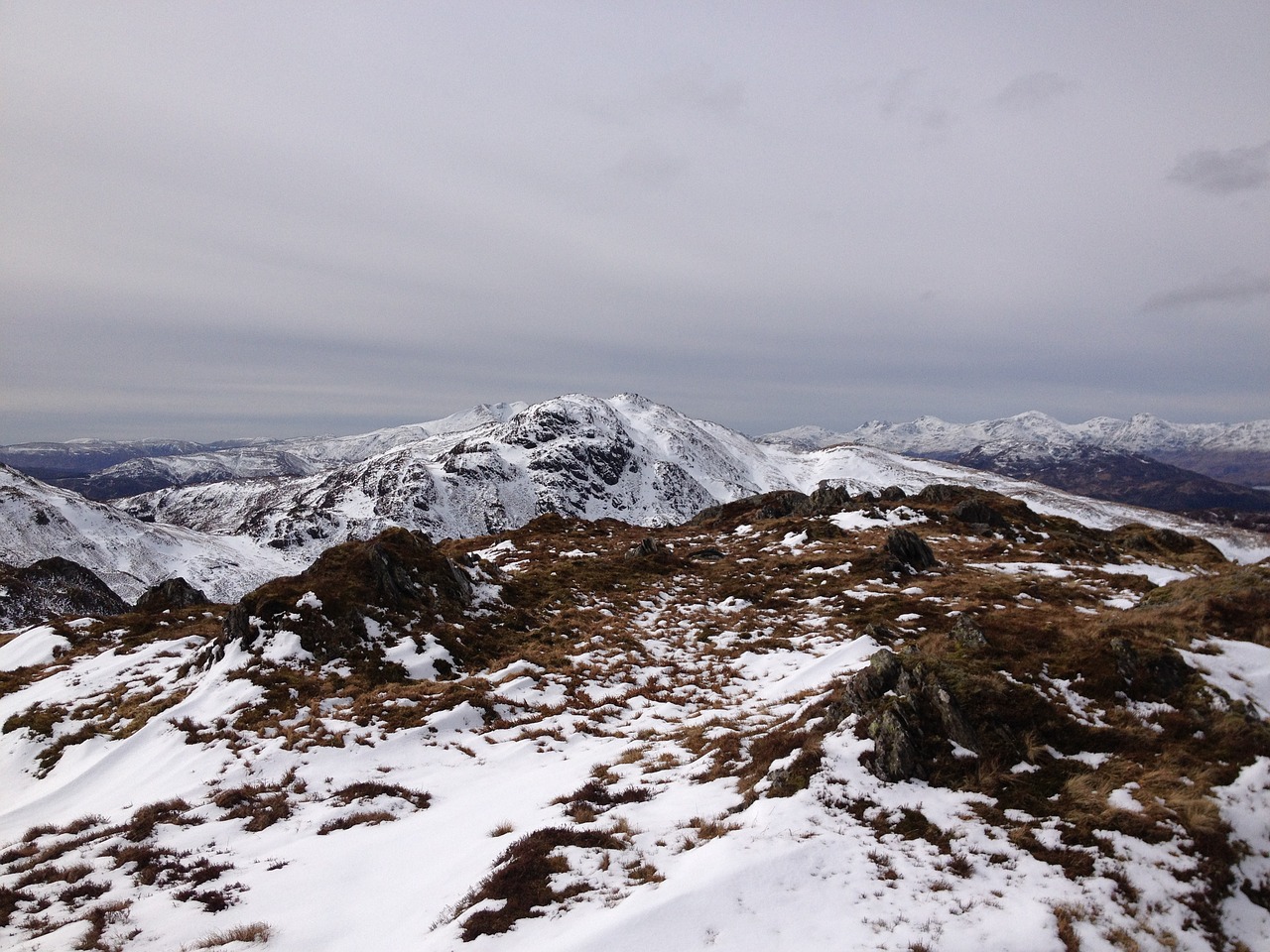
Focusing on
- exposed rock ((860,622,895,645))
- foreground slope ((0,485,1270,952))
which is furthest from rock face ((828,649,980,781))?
exposed rock ((860,622,895,645))

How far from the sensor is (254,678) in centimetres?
1905

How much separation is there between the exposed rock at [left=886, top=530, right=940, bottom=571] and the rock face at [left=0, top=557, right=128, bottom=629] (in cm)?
10516

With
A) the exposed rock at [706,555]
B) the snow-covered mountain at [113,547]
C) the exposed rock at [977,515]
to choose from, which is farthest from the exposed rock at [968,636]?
the snow-covered mountain at [113,547]

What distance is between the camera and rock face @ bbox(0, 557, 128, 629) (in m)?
80.8

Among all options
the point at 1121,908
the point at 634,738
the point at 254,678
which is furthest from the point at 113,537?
the point at 1121,908

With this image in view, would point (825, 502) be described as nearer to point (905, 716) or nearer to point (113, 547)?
point (905, 716)

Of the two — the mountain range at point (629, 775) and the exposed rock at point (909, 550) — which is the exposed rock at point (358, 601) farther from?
the exposed rock at point (909, 550)

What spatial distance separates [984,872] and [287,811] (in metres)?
14.6

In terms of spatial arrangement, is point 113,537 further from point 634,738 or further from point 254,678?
point 634,738

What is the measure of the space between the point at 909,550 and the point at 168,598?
47.5m

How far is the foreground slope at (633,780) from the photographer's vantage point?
27.2 feet

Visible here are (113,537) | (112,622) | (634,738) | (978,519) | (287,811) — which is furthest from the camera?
(113,537)

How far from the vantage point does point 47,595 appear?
87.3 meters

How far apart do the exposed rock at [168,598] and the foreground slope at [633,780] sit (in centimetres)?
692
